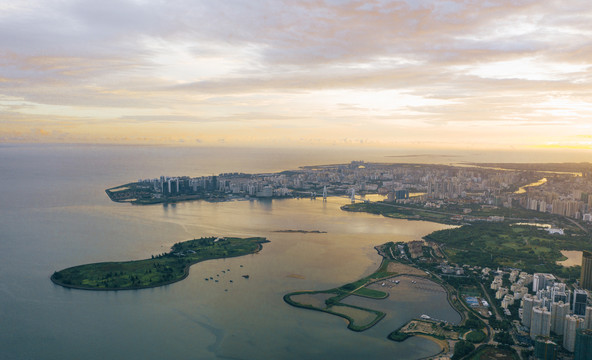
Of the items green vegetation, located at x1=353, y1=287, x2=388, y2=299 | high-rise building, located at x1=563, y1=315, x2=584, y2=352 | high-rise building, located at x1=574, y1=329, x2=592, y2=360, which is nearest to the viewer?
high-rise building, located at x1=574, y1=329, x2=592, y2=360

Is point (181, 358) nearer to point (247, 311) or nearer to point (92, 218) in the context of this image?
point (247, 311)

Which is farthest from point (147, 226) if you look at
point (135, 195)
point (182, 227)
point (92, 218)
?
point (135, 195)

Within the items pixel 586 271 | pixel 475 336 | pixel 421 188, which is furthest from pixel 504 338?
pixel 421 188

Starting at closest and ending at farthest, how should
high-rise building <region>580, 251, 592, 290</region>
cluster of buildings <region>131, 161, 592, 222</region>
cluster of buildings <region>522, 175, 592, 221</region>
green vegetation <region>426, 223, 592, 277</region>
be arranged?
high-rise building <region>580, 251, 592, 290</region>, green vegetation <region>426, 223, 592, 277</region>, cluster of buildings <region>522, 175, 592, 221</region>, cluster of buildings <region>131, 161, 592, 222</region>

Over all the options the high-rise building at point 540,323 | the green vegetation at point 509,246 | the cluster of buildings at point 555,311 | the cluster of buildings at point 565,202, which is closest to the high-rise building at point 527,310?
the cluster of buildings at point 555,311

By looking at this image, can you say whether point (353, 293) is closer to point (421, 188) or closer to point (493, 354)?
point (493, 354)

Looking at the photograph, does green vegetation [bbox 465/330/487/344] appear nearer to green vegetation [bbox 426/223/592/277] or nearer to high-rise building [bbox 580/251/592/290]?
high-rise building [bbox 580/251/592/290]

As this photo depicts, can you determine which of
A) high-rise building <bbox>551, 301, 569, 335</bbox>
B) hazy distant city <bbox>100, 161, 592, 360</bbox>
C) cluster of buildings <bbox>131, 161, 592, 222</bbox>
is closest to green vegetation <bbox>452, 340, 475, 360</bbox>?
hazy distant city <bbox>100, 161, 592, 360</bbox>
